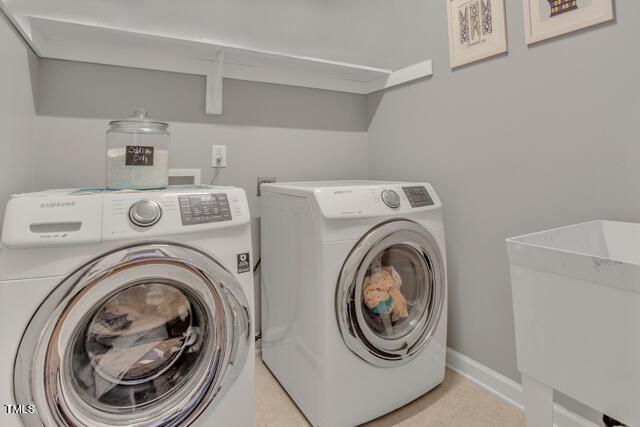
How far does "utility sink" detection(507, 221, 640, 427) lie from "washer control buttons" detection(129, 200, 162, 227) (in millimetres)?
985

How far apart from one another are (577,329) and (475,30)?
139 cm

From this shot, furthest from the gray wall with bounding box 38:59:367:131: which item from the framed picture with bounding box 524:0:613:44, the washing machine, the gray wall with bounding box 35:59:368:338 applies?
the framed picture with bounding box 524:0:613:44

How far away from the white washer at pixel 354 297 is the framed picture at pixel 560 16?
0.75 metres

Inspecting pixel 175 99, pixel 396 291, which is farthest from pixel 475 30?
pixel 175 99

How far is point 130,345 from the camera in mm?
1051

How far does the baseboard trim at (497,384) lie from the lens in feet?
4.17

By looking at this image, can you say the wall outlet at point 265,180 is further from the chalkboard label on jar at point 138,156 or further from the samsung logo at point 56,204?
the samsung logo at point 56,204

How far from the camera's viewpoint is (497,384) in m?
1.52

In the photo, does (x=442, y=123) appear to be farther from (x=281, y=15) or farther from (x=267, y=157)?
(x=281, y=15)

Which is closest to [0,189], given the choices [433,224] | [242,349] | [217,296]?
[217,296]

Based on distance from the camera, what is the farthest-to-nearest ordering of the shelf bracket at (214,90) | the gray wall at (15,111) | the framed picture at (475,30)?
1. the shelf bracket at (214,90)
2. the framed picture at (475,30)
3. the gray wall at (15,111)

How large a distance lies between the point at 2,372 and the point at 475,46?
2042mm

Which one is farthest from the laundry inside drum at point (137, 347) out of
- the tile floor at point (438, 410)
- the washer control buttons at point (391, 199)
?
the washer control buttons at point (391, 199)

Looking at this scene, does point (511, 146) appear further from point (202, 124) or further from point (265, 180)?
point (202, 124)
